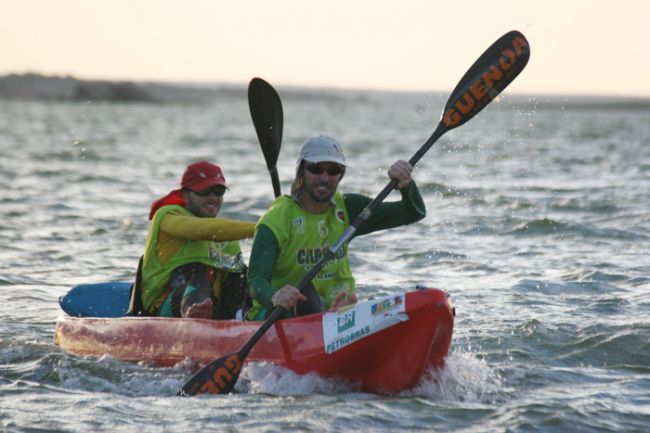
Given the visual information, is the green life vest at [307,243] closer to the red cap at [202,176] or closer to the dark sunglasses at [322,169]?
the dark sunglasses at [322,169]

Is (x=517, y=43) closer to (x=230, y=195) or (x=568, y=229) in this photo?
(x=568, y=229)

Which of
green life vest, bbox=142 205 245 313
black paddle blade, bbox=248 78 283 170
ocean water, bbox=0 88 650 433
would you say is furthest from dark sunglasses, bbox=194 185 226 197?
black paddle blade, bbox=248 78 283 170

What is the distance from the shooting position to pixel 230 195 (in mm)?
20375

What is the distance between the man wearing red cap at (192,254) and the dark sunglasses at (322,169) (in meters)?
0.89

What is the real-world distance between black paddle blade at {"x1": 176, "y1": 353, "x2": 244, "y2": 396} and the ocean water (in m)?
0.09

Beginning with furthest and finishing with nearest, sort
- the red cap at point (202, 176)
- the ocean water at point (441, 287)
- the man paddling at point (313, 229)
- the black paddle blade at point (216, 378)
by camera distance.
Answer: the red cap at point (202, 176), the man paddling at point (313, 229), the black paddle blade at point (216, 378), the ocean water at point (441, 287)

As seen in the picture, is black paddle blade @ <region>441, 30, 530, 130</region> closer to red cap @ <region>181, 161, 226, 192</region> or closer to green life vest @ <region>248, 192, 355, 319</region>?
green life vest @ <region>248, 192, 355, 319</region>

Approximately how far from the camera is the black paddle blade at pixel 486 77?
847cm

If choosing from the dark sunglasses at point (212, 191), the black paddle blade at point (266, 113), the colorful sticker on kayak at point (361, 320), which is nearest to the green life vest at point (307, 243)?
the colorful sticker on kayak at point (361, 320)

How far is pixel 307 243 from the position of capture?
7.62 meters

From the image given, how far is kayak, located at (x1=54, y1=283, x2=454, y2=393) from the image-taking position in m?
7.08

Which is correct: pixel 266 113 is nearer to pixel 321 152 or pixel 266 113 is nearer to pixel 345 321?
pixel 321 152

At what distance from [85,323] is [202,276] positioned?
3.13ft

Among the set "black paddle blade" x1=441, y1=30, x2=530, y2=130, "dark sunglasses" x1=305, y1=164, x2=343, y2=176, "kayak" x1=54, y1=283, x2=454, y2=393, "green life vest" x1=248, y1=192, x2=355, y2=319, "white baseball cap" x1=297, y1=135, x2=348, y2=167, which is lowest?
"kayak" x1=54, y1=283, x2=454, y2=393
